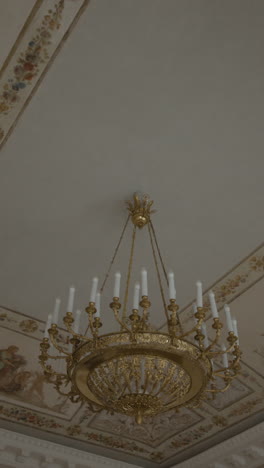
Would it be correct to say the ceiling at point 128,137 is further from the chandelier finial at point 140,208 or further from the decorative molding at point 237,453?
the decorative molding at point 237,453

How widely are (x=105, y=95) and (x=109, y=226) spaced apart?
139cm

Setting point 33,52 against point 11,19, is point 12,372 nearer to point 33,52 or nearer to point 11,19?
point 33,52

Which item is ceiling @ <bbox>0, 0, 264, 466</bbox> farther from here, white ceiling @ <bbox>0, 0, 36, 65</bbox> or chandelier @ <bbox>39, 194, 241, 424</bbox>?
chandelier @ <bbox>39, 194, 241, 424</bbox>

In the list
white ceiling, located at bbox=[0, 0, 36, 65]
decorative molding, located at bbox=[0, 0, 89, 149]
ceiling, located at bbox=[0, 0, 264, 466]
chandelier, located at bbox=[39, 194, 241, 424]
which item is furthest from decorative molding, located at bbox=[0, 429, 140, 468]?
white ceiling, located at bbox=[0, 0, 36, 65]

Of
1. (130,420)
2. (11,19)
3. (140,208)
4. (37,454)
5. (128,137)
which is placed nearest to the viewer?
(11,19)

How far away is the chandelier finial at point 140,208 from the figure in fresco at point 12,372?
2.65 m

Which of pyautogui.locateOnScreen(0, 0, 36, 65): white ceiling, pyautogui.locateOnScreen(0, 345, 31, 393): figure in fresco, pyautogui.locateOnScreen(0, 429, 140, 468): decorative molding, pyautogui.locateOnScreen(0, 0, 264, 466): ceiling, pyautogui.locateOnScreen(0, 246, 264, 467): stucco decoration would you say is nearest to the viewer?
pyautogui.locateOnScreen(0, 0, 36, 65): white ceiling

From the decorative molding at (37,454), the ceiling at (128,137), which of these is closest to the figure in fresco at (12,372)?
the decorative molding at (37,454)

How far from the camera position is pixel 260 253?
15.4 feet

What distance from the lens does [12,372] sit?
5.89m

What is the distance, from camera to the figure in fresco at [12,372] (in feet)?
19.0

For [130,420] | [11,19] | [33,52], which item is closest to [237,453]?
[130,420]

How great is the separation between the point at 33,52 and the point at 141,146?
112 cm

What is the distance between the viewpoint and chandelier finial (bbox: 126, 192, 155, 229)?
422 cm
